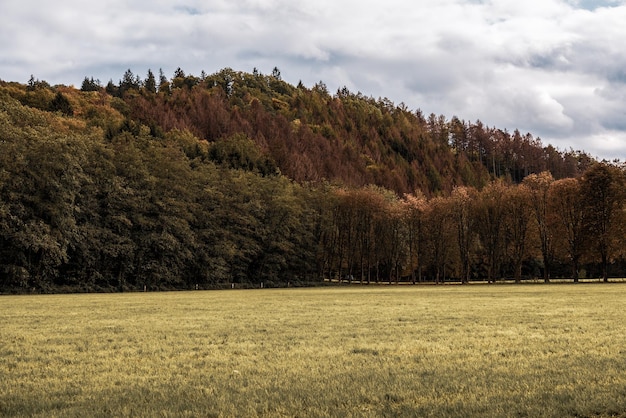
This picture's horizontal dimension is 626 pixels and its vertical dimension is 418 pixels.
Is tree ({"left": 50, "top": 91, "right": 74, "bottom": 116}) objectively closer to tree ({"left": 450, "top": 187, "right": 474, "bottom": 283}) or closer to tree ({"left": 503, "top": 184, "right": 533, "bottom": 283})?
tree ({"left": 450, "top": 187, "right": 474, "bottom": 283})

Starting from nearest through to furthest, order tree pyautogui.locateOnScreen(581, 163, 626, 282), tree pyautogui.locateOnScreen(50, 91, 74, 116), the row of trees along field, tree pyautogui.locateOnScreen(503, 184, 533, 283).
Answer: the row of trees along field → tree pyautogui.locateOnScreen(581, 163, 626, 282) → tree pyautogui.locateOnScreen(503, 184, 533, 283) → tree pyautogui.locateOnScreen(50, 91, 74, 116)

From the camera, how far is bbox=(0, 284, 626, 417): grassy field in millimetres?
9180

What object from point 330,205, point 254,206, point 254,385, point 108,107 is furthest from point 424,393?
point 108,107

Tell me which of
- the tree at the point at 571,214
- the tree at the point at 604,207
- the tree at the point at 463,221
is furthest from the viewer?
the tree at the point at 463,221

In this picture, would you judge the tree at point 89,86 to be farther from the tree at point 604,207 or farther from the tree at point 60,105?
the tree at point 604,207

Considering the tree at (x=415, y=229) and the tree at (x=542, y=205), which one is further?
the tree at (x=415, y=229)

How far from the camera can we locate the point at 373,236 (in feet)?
355

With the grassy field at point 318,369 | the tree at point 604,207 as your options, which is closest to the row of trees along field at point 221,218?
the tree at point 604,207

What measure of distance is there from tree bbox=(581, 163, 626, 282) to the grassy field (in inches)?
2753

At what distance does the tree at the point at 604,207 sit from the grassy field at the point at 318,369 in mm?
69938

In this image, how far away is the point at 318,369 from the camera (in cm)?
1254

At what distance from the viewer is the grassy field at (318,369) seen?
9180mm

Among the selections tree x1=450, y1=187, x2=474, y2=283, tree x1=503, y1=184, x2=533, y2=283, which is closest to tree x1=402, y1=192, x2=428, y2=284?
tree x1=450, y1=187, x2=474, y2=283

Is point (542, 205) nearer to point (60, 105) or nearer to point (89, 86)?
point (60, 105)
